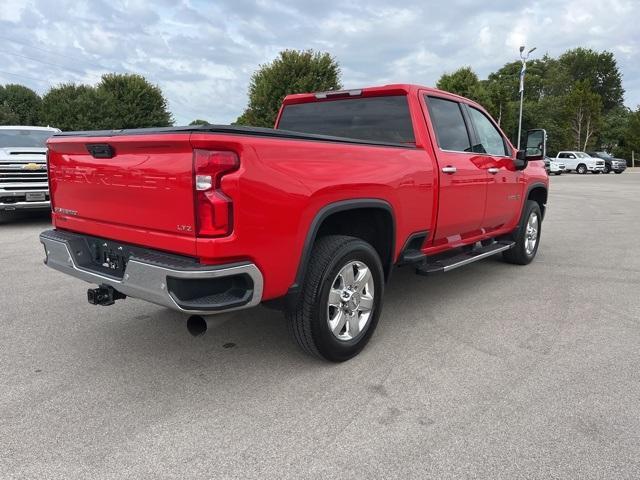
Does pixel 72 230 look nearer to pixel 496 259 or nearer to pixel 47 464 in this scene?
pixel 47 464

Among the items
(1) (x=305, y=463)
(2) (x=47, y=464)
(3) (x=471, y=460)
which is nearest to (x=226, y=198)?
(1) (x=305, y=463)

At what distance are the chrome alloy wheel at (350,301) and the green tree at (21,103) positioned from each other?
33.1 meters

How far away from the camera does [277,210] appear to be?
2.81 metres

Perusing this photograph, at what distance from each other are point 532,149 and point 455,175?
6.10 feet

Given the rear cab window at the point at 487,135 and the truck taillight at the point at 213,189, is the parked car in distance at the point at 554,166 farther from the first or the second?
the truck taillight at the point at 213,189

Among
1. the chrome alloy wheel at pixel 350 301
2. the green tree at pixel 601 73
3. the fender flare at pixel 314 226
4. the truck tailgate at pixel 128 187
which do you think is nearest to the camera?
the truck tailgate at pixel 128 187

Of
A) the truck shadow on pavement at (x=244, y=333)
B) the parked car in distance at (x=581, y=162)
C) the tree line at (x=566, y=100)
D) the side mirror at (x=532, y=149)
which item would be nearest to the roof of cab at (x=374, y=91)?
the side mirror at (x=532, y=149)

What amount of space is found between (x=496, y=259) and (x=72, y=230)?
516cm

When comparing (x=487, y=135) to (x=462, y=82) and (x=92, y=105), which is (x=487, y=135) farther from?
(x=462, y=82)

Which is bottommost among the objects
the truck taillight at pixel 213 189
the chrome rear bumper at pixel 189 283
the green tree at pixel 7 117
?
the chrome rear bumper at pixel 189 283

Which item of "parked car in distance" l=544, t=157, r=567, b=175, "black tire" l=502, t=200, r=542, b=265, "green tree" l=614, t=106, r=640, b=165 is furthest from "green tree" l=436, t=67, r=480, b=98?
"black tire" l=502, t=200, r=542, b=265

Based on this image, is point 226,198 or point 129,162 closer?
point 226,198

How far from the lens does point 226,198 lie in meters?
2.60

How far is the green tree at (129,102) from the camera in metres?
27.4
